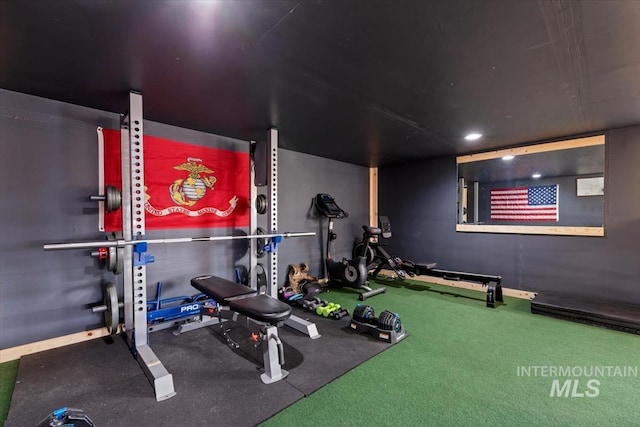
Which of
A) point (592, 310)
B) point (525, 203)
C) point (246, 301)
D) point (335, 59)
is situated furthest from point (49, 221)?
point (525, 203)

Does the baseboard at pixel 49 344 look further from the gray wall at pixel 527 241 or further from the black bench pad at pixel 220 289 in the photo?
the gray wall at pixel 527 241

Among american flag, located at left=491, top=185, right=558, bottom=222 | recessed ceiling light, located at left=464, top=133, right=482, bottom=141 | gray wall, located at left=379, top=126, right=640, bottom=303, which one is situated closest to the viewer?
gray wall, located at left=379, top=126, right=640, bottom=303

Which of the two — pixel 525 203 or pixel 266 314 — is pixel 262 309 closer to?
pixel 266 314

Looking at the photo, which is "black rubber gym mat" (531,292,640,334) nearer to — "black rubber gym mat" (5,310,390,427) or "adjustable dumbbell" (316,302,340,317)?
"black rubber gym mat" (5,310,390,427)

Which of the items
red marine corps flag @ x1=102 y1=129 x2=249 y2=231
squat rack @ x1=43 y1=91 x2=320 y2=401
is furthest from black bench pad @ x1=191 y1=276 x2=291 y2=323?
red marine corps flag @ x1=102 y1=129 x2=249 y2=231

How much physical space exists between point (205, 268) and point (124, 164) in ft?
4.87

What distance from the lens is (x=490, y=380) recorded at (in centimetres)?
195

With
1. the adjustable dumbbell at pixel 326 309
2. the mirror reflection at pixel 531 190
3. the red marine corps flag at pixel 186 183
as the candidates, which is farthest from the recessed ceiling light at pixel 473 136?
the red marine corps flag at pixel 186 183

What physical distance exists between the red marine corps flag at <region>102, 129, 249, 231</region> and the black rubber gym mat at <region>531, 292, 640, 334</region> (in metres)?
3.90

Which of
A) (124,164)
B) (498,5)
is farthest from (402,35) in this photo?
(124,164)

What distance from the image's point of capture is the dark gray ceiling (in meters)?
1.37

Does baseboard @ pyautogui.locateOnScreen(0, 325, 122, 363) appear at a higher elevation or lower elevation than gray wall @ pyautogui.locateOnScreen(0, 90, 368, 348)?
lower

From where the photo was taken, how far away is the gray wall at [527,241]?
10.7ft

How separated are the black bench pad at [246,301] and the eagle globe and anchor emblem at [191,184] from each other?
110cm
